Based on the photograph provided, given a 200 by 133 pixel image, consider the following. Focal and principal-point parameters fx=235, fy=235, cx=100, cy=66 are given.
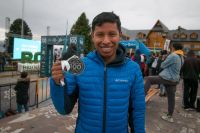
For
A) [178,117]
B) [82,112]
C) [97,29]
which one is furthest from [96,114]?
[178,117]

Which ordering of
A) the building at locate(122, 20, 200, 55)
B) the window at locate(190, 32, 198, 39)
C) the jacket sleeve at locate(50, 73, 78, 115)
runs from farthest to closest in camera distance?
the window at locate(190, 32, 198, 39) → the building at locate(122, 20, 200, 55) → the jacket sleeve at locate(50, 73, 78, 115)

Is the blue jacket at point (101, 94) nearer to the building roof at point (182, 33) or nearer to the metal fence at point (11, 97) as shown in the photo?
the metal fence at point (11, 97)

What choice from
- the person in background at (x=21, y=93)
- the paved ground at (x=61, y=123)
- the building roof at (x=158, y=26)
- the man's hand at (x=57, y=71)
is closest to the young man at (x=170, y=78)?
the paved ground at (x=61, y=123)

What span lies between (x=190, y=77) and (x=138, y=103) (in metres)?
5.22

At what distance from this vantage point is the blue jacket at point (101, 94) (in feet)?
6.03

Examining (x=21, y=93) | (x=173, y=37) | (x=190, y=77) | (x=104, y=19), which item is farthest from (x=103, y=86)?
(x=173, y=37)

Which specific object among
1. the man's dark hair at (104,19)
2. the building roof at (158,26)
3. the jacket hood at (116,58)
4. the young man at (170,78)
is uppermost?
the building roof at (158,26)

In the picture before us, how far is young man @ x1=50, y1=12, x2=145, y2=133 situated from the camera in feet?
6.03

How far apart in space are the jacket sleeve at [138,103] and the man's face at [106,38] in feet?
1.03

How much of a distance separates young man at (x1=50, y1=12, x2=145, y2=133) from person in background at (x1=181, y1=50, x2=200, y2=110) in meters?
5.29

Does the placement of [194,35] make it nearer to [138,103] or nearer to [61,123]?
[61,123]

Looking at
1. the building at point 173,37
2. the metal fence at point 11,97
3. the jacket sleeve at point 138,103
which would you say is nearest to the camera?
the jacket sleeve at point 138,103

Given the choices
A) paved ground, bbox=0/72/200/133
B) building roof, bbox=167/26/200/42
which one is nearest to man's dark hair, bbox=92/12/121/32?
paved ground, bbox=0/72/200/133

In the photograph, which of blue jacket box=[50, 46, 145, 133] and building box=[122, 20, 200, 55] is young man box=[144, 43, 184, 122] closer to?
blue jacket box=[50, 46, 145, 133]
